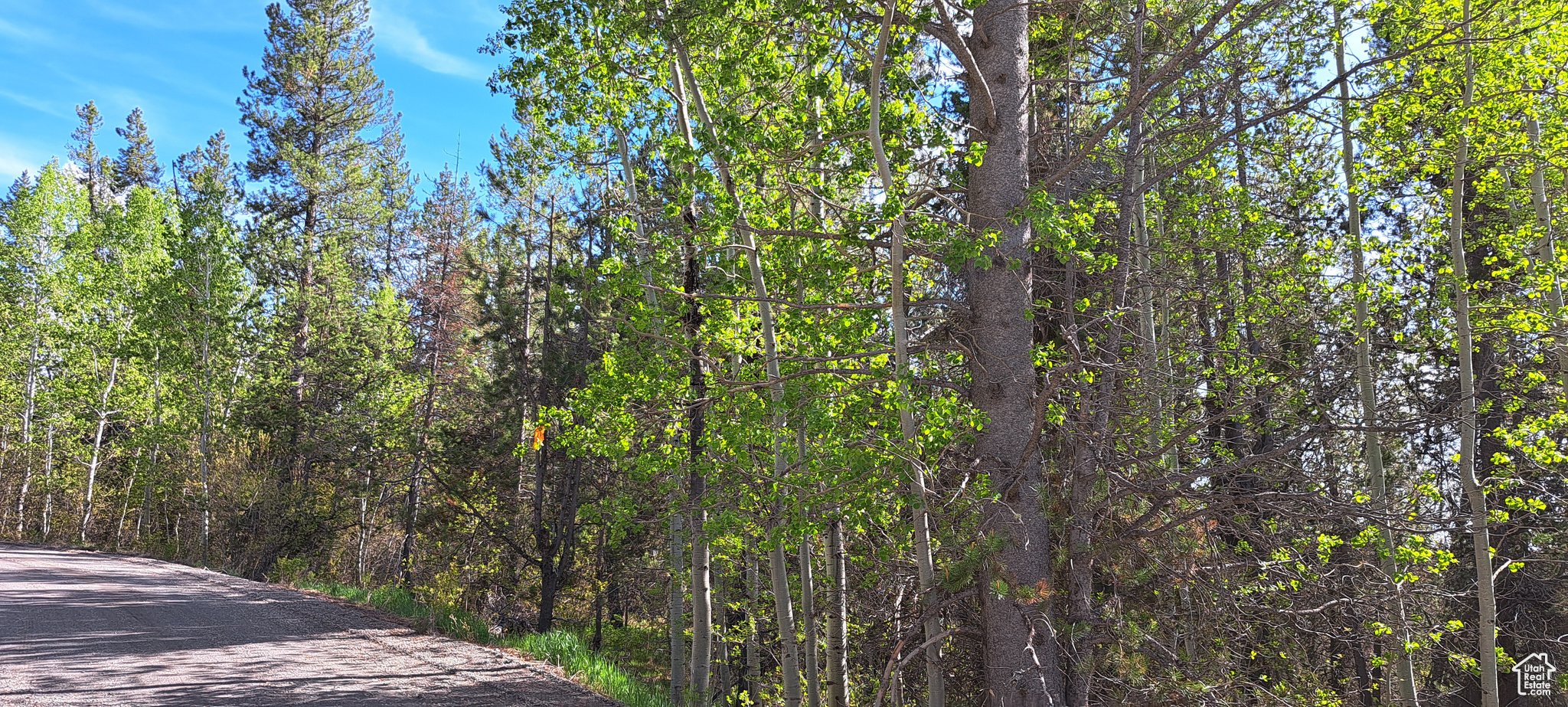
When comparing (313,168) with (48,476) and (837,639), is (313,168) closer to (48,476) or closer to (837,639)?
(48,476)

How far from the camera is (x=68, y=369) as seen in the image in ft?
80.3

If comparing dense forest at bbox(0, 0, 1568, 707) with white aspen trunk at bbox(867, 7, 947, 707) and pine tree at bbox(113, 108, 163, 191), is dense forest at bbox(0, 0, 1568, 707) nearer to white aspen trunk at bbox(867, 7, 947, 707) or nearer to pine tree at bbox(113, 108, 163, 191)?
white aspen trunk at bbox(867, 7, 947, 707)

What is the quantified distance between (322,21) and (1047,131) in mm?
24408

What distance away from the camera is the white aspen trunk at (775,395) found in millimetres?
5777

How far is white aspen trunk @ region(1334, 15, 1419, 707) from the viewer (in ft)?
23.6

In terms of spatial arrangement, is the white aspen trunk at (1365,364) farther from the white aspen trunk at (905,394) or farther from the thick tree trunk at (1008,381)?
the white aspen trunk at (905,394)

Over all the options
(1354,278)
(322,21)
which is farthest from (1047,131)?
(322,21)

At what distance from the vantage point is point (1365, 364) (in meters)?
8.04

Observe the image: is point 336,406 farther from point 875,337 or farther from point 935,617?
point 935,617

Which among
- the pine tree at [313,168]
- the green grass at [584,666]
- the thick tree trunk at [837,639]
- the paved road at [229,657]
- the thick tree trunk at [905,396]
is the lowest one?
the green grass at [584,666]

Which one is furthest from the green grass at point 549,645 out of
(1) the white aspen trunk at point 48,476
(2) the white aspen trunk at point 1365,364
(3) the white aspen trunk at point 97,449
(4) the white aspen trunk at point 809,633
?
(1) the white aspen trunk at point 48,476

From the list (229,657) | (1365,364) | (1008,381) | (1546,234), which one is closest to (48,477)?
(229,657)

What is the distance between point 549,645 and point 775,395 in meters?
5.04

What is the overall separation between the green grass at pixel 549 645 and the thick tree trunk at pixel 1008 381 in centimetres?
420
